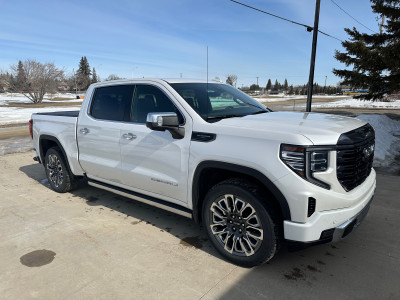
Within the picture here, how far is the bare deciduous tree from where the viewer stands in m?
36.4

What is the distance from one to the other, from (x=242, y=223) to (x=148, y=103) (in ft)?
6.11

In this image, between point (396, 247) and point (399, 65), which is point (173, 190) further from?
point (399, 65)

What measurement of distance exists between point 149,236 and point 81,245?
0.77 m

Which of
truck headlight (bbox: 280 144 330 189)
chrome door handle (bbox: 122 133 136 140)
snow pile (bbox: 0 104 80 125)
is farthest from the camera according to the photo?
snow pile (bbox: 0 104 80 125)

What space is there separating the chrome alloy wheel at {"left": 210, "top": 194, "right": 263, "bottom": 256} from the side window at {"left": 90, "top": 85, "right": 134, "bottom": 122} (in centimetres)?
174

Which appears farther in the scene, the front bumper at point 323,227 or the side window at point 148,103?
the side window at point 148,103

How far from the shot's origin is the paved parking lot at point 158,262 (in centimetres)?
274

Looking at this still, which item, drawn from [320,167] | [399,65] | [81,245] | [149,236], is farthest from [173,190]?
[399,65]

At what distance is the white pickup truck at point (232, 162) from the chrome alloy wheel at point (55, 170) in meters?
1.06

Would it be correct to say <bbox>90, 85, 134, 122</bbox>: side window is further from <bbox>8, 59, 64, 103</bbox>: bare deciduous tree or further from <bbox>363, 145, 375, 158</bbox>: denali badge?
<bbox>8, 59, 64, 103</bbox>: bare deciduous tree

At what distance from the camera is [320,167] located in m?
2.59

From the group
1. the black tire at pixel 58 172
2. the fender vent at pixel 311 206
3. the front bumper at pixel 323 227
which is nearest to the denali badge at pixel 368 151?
the front bumper at pixel 323 227

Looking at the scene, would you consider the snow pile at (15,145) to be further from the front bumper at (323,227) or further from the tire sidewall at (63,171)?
the front bumper at (323,227)

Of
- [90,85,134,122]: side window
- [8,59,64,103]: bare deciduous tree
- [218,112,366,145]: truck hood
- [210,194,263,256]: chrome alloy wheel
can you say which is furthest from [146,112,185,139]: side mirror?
[8,59,64,103]: bare deciduous tree
